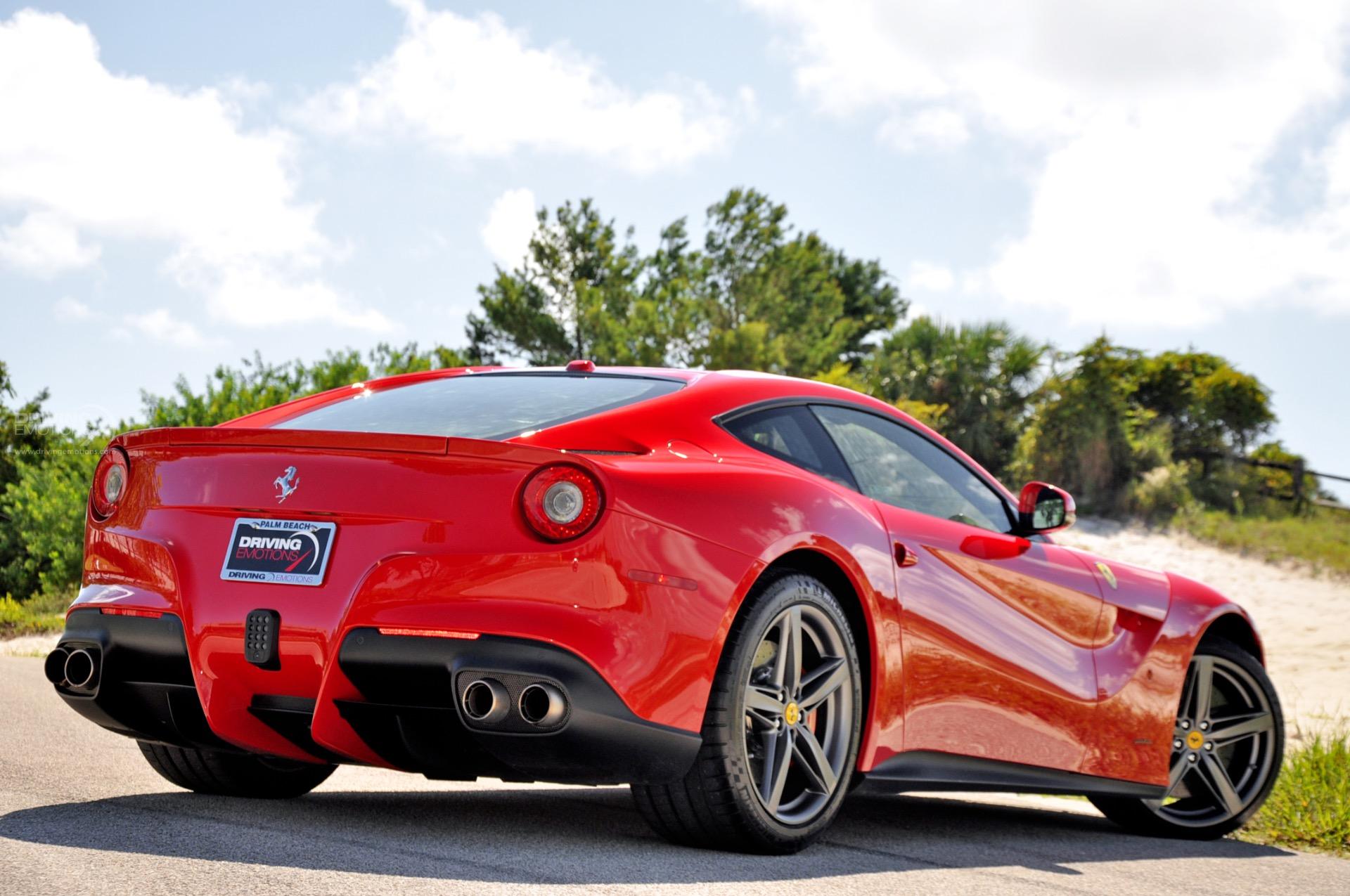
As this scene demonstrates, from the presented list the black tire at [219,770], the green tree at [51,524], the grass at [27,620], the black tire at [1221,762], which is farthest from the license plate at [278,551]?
the green tree at [51,524]

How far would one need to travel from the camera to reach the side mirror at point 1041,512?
5293 mm

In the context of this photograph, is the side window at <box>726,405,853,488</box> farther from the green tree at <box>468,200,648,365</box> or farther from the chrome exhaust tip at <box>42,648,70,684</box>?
the green tree at <box>468,200,648,365</box>

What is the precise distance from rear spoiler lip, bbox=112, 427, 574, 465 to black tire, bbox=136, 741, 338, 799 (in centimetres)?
101

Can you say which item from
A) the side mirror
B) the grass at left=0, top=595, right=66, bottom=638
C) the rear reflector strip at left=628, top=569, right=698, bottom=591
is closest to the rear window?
the rear reflector strip at left=628, top=569, right=698, bottom=591

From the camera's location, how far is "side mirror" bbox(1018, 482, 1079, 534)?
5293mm

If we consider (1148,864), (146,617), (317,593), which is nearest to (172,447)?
(146,617)

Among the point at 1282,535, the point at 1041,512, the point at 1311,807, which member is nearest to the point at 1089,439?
the point at 1282,535

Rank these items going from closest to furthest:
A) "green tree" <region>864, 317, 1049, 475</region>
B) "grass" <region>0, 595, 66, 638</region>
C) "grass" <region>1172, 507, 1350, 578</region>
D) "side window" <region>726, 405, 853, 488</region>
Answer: "side window" <region>726, 405, 853, 488</region> → "grass" <region>0, 595, 66, 638</region> → "grass" <region>1172, 507, 1350, 578</region> → "green tree" <region>864, 317, 1049, 475</region>

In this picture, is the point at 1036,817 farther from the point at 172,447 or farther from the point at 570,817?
the point at 172,447

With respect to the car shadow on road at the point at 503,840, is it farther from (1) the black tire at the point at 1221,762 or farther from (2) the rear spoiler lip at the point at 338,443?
(2) the rear spoiler lip at the point at 338,443

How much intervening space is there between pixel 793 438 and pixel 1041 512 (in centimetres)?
136

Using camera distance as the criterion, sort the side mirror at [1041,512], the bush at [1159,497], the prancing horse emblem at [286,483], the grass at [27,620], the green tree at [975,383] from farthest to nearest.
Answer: the green tree at [975,383], the bush at [1159,497], the grass at [27,620], the side mirror at [1041,512], the prancing horse emblem at [286,483]

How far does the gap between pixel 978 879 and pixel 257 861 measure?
6.20ft

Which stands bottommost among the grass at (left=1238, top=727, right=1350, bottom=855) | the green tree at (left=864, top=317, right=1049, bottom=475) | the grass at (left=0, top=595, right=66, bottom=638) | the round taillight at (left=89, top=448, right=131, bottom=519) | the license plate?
the grass at (left=0, top=595, right=66, bottom=638)
